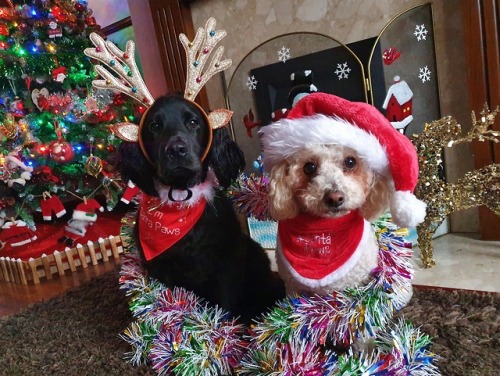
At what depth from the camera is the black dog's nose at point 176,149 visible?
95cm

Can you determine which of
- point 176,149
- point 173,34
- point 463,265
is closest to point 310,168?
point 176,149

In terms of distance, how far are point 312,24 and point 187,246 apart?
1.36m

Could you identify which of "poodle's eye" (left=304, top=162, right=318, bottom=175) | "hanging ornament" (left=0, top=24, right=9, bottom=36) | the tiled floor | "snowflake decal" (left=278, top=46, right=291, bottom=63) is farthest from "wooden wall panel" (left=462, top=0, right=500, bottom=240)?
"hanging ornament" (left=0, top=24, right=9, bottom=36)

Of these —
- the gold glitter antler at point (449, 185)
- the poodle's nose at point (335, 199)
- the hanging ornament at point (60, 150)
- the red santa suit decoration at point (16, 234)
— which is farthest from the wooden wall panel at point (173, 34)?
the poodle's nose at point (335, 199)

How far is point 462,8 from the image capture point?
4.83 feet

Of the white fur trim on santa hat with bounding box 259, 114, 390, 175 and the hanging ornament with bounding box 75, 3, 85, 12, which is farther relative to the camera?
the hanging ornament with bounding box 75, 3, 85, 12

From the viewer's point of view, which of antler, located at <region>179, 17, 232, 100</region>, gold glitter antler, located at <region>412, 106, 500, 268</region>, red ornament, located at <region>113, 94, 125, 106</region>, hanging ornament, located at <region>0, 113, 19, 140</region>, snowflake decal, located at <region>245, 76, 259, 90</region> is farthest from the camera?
red ornament, located at <region>113, 94, 125, 106</region>

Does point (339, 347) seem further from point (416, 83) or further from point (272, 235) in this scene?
point (416, 83)

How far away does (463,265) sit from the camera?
4.77 ft

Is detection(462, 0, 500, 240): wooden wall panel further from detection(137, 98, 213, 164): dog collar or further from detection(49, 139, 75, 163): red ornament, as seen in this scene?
detection(49, 139, 75, 163): red ornament

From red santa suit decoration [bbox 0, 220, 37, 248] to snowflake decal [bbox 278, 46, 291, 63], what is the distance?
5.32 feet

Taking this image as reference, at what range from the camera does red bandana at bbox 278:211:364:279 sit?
2.79ft

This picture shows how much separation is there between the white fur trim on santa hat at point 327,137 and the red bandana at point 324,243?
14cm

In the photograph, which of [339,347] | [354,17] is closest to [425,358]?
[339,347]
